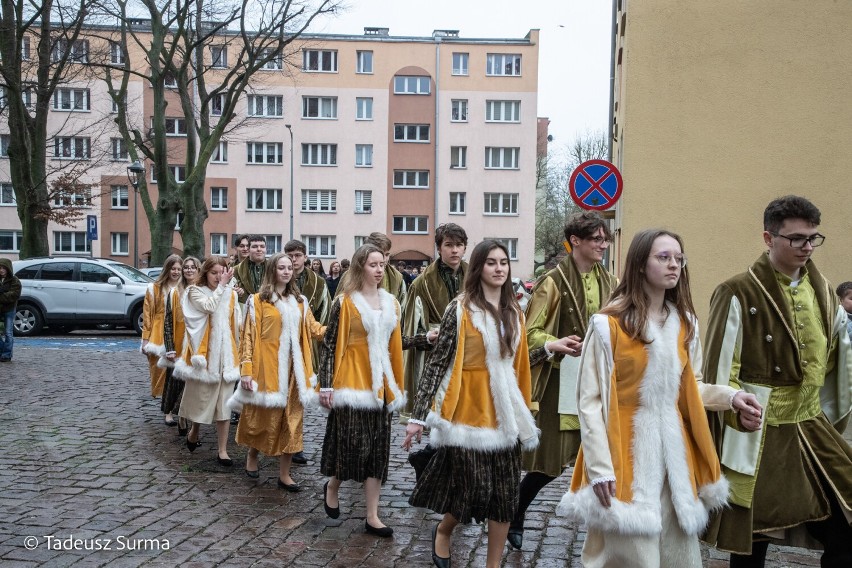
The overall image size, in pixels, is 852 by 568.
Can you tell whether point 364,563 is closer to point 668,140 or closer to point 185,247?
point 668,140

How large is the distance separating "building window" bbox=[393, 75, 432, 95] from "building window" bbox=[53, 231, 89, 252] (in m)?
21.3

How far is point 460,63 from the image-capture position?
55.2m

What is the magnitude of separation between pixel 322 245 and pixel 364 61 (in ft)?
39.2

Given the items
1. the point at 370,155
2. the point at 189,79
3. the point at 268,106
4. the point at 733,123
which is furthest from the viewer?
the point at 268,106

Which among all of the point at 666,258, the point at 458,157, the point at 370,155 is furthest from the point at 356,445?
the point at 458,157

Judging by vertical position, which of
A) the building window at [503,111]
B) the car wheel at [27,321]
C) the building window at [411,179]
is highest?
the building window at [503,111]

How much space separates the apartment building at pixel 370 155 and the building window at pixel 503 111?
3.1 inches

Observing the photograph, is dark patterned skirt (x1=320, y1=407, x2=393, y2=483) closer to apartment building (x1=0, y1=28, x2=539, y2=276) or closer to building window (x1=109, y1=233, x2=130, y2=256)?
apartment building (x1=0, y1=28, x2=539, y2=276)

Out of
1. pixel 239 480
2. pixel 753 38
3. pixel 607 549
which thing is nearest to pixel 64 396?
pixel 239 480

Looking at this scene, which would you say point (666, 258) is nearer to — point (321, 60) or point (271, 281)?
point (271, 281)

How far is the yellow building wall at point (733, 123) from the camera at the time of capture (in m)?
14.2

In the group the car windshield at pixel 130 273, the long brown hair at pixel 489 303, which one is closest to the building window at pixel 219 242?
the car windshield at pixel 130 273

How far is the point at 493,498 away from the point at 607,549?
1.30m

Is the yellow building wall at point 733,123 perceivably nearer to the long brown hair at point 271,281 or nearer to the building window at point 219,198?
the long brown hair at point 271,281
